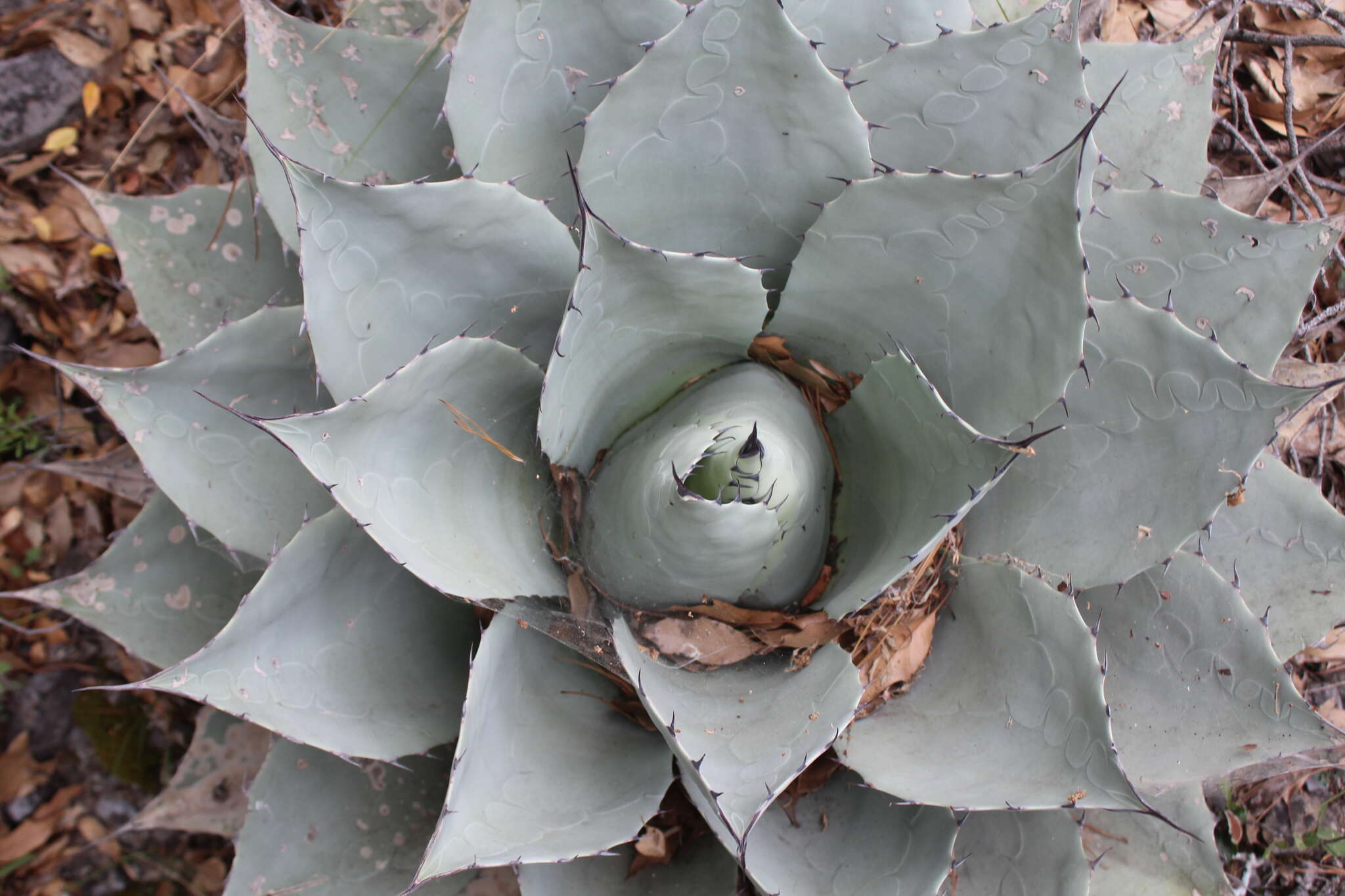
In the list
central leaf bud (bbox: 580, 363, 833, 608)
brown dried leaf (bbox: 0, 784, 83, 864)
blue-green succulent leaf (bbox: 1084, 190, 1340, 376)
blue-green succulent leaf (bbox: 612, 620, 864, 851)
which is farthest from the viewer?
brown dried leaf (bbox: 0, 784, 83, 864)

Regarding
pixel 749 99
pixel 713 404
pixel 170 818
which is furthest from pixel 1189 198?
pixel 170 818

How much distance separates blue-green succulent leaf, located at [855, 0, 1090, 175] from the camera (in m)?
1.30

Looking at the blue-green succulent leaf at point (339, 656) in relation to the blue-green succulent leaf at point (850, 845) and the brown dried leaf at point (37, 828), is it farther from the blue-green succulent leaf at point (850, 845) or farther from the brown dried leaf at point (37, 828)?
the brown dried leaf at point (37, 828)

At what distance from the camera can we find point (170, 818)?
167 centimetres

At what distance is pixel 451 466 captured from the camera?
49.3 inches

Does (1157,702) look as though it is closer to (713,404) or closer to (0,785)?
(713,404)

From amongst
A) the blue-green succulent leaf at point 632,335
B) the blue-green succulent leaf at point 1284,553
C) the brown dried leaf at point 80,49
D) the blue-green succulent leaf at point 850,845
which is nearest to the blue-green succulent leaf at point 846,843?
the blue-green succulent leaf at point 850,845

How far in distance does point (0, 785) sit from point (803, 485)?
2.35m

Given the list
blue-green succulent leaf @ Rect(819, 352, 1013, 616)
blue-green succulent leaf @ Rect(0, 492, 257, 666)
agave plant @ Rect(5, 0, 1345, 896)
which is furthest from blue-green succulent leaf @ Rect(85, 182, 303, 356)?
blue-green succulent leaf @ Rect(819, 352, 1013, 616)

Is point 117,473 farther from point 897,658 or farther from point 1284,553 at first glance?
point 1284,553

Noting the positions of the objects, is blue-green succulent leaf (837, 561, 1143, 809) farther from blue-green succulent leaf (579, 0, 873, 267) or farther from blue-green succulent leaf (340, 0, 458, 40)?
blue-green succulent leaf (340, 0, 458, 40)

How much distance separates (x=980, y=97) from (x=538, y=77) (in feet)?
2.21

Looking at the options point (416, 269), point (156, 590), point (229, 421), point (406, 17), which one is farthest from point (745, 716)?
point (406, 17)

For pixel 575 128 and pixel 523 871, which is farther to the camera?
pixel 575 128
